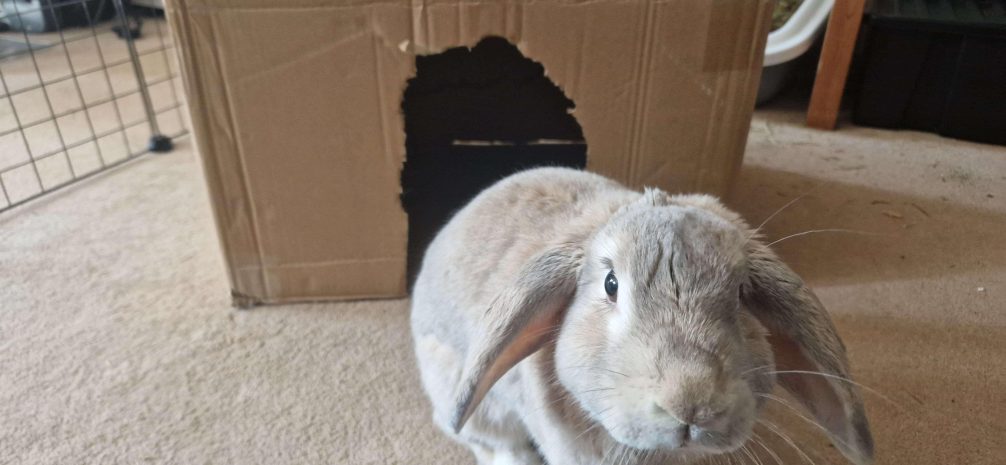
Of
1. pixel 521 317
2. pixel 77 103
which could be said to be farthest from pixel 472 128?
pixel 77 103

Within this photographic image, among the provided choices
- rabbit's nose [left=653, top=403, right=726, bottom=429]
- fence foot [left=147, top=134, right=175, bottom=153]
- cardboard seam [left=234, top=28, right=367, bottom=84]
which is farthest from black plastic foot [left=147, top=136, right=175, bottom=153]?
rabbit's nose [left=653, top=403, right=726, bottom=429]

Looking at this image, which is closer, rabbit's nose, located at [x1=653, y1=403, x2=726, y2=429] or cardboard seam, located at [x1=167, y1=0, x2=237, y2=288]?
rabbit's nose, located at [x1=653, y1=403, x2=726, y2=429]

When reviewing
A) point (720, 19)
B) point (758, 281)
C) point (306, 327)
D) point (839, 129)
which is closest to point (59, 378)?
point (306, 327)

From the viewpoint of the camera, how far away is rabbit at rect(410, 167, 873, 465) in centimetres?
80

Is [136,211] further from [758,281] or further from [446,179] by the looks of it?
[758,281]

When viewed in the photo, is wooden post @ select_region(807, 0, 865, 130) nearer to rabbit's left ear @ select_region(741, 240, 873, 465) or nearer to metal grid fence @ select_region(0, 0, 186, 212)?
rabbit's left ear @ select_region(741, 240, 873, 465)

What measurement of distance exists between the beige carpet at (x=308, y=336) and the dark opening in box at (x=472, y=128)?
0.42 m

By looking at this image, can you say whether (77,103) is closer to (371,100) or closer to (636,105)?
(371,100)

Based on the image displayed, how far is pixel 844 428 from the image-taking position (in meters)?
0.97

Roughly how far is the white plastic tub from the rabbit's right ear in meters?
1.71

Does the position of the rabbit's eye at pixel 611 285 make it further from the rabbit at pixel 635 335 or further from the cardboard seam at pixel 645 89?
the cardboard seam at pixel 645 89

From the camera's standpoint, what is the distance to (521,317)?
939mm

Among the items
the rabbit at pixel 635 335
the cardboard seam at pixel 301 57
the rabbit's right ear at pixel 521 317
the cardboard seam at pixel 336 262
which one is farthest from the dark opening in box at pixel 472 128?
the rabbit's right ear at pixel 521 317

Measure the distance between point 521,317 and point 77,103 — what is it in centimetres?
243
